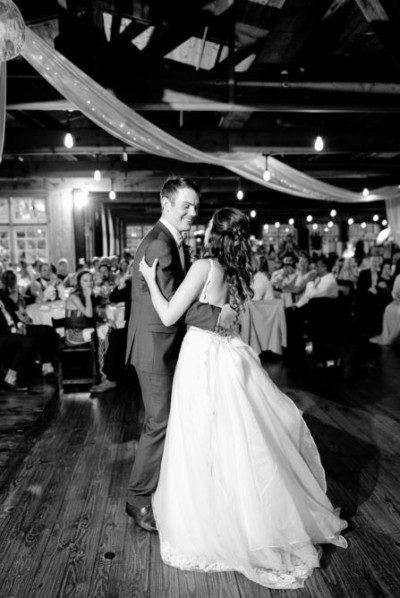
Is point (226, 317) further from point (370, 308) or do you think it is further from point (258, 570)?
point (370, 308)

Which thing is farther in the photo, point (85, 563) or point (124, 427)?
point (124, 427)

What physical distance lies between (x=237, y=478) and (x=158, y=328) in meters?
0.73

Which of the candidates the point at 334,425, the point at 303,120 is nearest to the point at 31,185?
the point at 303,120

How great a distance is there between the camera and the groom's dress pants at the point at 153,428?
216 centimetres

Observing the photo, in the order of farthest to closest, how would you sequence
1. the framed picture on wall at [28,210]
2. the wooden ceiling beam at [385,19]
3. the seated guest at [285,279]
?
1. the framed picture on wall at [28,210]
2. the seated guest at [285,279]
3. the wooden ceiling beam at [385,19]

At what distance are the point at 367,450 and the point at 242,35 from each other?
12.6 ft

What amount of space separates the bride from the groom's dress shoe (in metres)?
0.09

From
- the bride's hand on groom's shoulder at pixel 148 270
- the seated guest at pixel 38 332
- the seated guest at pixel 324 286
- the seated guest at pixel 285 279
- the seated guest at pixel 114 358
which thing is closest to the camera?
the bride's hand on groom's shoulder at pixel 148 270

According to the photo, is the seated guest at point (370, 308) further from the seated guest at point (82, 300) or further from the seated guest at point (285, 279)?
the seated guest at point (82, 300)

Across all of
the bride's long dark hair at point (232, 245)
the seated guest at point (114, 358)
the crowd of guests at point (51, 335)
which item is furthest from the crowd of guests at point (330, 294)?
the bride's long dark hair at point (232, 245)

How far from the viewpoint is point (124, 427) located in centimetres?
354

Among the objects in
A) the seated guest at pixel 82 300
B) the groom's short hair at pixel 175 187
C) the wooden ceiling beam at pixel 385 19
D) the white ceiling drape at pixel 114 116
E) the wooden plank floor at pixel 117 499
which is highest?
the wooden ceiling beam at pixel 385 19

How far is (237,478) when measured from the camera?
1880mm

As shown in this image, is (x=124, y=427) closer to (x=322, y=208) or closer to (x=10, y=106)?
(x=10, y=106)
